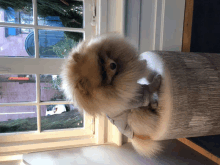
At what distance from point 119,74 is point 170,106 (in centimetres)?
25

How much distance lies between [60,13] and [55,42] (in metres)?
0.22

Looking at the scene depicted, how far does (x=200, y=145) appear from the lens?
105 cm

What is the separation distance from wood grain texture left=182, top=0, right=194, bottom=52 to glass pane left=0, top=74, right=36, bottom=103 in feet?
3.91

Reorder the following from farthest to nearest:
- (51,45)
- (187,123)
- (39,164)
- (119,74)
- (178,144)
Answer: (51,45)
(178,144)
(39,164)
(187,123)
(119,74)

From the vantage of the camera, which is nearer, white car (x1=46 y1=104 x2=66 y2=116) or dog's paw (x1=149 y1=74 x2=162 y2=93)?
dog's paw (x1=149 y1=74 x2=162 y2=93)

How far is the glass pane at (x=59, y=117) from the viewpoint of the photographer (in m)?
1.33

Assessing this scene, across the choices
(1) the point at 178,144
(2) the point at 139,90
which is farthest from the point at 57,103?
(1) the point at 178,144

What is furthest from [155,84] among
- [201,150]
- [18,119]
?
[18,119]

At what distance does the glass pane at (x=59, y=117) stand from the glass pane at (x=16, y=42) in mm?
433

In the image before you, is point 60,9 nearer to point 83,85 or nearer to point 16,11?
point 16,11

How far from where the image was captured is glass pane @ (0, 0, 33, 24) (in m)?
1.20

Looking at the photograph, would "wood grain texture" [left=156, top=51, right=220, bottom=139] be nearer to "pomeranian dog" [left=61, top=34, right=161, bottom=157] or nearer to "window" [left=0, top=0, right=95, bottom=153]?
"pomeranian dog" [left=61, top=34, right=161, bottom=157]

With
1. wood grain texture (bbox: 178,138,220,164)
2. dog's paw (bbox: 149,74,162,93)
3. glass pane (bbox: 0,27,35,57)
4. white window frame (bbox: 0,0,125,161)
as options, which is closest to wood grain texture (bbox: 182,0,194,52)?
white window frame (bbox: 0,0,125,161)

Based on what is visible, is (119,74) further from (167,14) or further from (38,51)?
(167,14)
